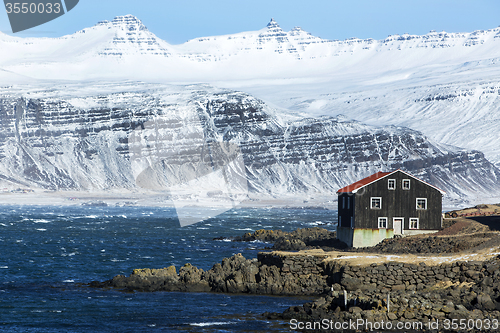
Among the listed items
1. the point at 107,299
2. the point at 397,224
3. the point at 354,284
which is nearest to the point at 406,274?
the point at 354,284

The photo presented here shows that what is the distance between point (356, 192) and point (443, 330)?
25118 millimetres

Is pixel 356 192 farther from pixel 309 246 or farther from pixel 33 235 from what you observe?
pixel 33 235

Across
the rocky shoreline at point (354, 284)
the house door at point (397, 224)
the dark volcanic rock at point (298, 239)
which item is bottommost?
the dark volcanic rock at point (298, 239)

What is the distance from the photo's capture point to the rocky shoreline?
91.6 feet

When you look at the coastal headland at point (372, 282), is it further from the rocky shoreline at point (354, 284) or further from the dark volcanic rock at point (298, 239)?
the dark volcanic rock at point (298, 239)

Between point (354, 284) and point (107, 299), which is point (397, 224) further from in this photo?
point (107, 299)

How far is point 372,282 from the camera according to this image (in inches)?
1391

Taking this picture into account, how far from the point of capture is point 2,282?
4291 cm

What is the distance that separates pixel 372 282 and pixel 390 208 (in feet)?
54.7

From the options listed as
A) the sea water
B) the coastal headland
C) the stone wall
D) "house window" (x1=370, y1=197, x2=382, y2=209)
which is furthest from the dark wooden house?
the stone wall

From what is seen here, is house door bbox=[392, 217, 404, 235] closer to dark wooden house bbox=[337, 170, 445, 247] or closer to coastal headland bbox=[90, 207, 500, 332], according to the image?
dark wooden house bbox=[337, 170, 445, 247]

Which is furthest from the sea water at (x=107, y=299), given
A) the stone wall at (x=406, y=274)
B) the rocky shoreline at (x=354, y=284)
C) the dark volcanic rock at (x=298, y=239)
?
the dark volcanic rock at (x=298, y=239)

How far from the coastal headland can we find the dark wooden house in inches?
143

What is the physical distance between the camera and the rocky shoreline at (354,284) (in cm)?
2791
